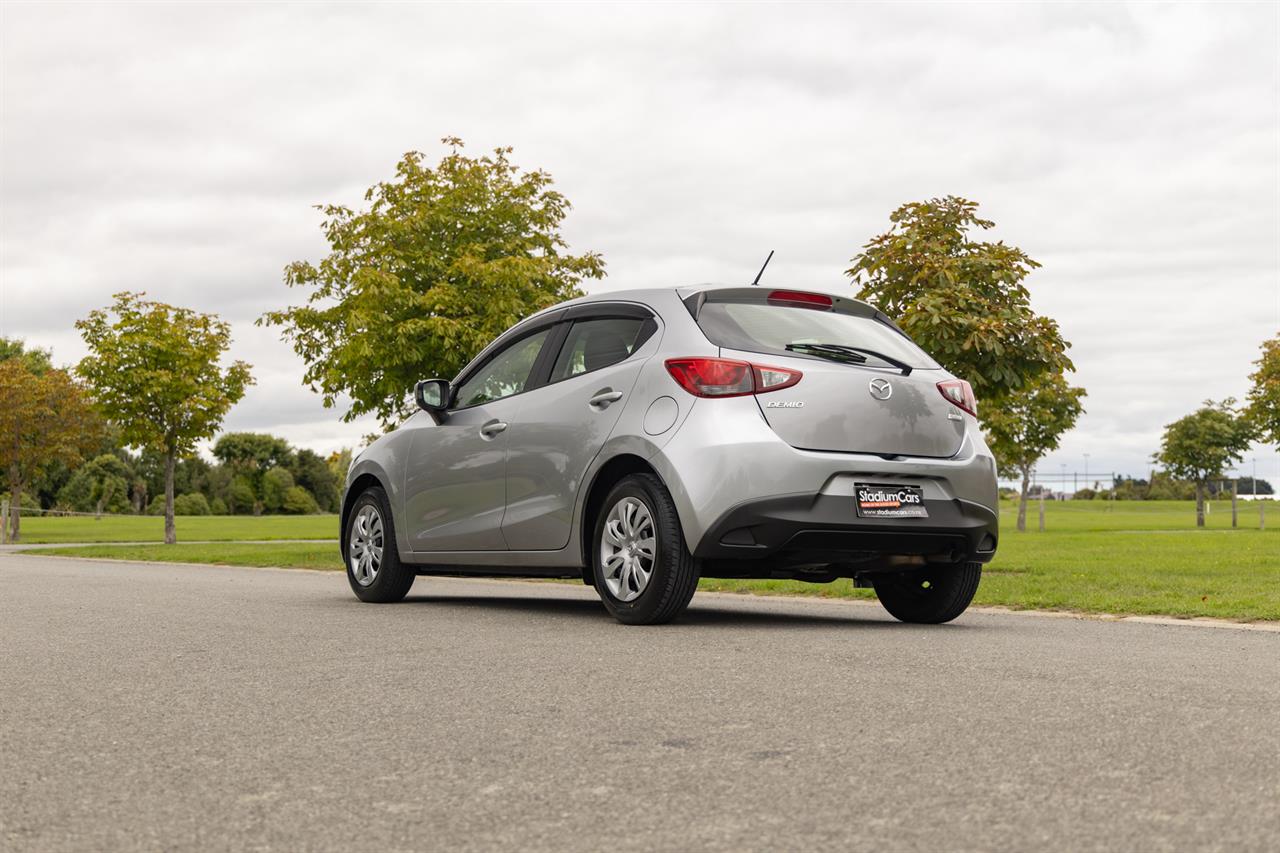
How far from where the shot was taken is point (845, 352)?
7.41 m

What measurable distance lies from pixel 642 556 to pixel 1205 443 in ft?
159

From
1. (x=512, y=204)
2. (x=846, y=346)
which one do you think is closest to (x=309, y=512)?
(x=512, y=204)

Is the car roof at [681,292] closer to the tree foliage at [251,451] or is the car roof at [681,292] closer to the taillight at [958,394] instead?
the taillight at [958,394]

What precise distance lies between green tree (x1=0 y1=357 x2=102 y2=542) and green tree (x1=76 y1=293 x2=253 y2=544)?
304 inches

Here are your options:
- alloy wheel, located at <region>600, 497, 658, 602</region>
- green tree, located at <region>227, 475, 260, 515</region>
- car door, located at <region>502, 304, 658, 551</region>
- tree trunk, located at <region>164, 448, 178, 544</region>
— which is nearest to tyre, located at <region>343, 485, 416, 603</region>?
car door, located at <region>502, 304, 658, 551</region>

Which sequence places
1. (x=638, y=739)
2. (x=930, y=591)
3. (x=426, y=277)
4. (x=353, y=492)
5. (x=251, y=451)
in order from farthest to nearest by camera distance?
(x=251, y=451) → (x=426, y=277) → (x=353, y=492) → (x=930, y=591) → (x=638, y=739)

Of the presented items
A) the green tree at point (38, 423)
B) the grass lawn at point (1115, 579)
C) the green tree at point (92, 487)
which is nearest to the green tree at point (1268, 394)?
the grass lawn at point (1115, 579)

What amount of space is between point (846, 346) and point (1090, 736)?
3618 millimetres

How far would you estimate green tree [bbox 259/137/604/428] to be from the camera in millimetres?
21297

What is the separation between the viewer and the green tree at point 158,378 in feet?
103

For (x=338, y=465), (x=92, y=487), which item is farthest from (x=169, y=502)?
(x=338, y=465)

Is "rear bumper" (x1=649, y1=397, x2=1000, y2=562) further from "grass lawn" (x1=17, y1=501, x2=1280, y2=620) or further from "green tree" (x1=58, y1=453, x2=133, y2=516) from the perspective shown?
"green tree" (x1=58, y1=453, x2=133, y2=516)

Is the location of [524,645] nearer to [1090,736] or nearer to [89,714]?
[89,714]

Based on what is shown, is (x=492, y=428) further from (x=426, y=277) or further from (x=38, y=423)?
(x=38, y=423)
